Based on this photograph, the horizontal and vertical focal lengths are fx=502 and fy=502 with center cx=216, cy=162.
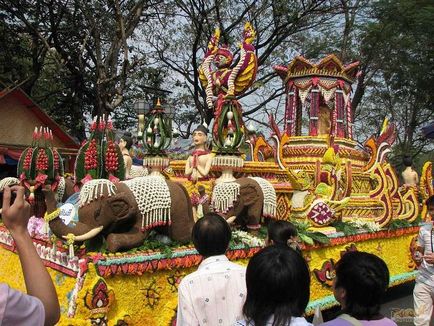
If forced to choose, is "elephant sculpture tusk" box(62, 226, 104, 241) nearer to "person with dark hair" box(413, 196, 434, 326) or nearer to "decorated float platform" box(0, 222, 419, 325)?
"decorated float platform" box(0, 222, 419, 325)

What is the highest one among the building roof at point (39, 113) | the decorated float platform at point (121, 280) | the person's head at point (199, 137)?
the building roof at point (39, 113)

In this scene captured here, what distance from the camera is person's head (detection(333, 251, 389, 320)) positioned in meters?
2.14

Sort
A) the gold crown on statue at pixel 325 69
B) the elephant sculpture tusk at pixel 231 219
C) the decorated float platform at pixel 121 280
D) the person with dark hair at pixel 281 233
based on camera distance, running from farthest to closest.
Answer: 1. the gold crown on statue at pixel 325 69
2. the elephant sculpture tusk at pixel 231 219
3. the decorated float platform at pixel 121 280
4. the person with dark hair at pixel 281 233

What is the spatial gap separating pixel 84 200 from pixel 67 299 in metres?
0.90

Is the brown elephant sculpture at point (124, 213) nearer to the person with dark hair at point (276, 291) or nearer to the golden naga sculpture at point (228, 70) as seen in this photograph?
the person with dark hair at point (276, 291)

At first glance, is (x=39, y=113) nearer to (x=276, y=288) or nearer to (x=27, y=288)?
(x=27, y=288)

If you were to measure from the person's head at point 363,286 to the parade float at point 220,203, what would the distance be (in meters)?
2.36

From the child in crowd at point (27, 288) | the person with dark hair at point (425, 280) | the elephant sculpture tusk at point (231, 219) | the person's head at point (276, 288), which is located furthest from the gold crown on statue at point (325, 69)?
the child in crowd at point (27, 288)

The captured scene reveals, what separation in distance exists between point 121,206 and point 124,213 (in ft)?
0.23

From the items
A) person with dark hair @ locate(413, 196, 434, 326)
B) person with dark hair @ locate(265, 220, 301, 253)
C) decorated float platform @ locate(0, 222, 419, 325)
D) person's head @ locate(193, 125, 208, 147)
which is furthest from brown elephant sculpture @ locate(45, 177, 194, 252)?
person's head @ locate(193, 125, 208, 147)

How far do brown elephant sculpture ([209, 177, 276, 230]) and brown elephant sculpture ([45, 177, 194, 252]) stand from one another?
35.6 inches

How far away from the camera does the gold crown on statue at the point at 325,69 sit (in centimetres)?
1002

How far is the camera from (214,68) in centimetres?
852

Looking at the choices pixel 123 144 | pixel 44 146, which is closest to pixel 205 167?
pixel 44 146
